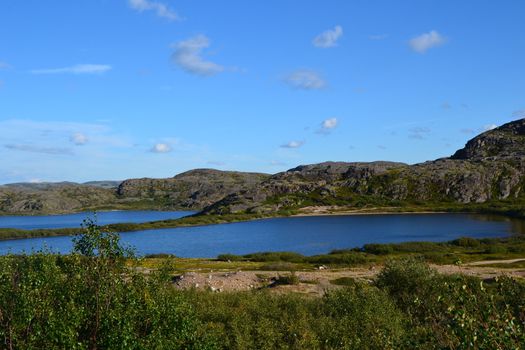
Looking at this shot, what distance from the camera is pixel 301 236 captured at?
160125mm

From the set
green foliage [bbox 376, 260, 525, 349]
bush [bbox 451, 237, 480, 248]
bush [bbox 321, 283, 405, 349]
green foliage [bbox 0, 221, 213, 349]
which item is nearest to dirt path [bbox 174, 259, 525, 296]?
bush [bbox 321, 283, 405, 349]

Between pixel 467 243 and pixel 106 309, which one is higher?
pixel 106 309

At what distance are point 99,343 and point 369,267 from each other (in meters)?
67.3

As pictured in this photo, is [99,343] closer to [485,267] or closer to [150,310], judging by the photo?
[150,310]

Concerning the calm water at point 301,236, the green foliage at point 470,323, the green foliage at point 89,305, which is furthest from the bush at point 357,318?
the calm water at point 301,236

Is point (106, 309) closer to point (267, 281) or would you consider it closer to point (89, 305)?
point (89, 305)

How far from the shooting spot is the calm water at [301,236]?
139000 mm

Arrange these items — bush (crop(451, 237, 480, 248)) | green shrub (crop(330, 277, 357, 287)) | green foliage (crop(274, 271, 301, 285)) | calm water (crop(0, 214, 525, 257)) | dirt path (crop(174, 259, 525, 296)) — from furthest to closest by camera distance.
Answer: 1. calm water (crop(0, 214, 525, 257))
2. bush (crop(451, 237, 480, 248))
3. green shrub (crop(330, 277, 357, 287))
4. green foliage (crop(274, 271, 301, 285))
5. dirt path (crop(174, 259, 525, 296))

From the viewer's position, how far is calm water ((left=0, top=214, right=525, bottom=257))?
139000 millimetres

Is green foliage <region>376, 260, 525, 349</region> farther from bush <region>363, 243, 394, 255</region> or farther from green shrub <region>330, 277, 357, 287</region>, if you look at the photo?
bush <region>363, 243, 394, 255</region>

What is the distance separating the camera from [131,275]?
931 inches

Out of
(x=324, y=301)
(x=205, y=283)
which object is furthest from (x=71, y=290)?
(x=205, y=283)

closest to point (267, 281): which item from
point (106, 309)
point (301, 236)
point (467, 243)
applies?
point (106, 309)

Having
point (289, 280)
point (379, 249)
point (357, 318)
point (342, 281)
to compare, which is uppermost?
point (357, 318)
